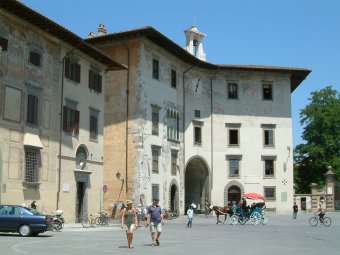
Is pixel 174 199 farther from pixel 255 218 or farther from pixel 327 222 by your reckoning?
pixel 327 222

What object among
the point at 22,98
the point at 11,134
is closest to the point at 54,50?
the point at 22,98

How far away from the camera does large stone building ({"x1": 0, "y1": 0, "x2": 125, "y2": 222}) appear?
25.7 metres

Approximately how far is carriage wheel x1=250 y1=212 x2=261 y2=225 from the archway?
14568 mm

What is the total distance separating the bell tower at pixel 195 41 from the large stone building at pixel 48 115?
1806 cm

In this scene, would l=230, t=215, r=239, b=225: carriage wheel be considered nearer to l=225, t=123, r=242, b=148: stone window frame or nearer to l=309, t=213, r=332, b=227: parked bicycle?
l=309, t=213, r=332, b=227: parked bicycle

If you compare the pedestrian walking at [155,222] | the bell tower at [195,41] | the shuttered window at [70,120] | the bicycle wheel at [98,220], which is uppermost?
the bell tower at [195,41]

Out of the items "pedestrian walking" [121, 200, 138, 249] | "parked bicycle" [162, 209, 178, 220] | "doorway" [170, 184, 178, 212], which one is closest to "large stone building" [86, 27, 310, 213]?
"doorway" [170, 184, 178, 212]

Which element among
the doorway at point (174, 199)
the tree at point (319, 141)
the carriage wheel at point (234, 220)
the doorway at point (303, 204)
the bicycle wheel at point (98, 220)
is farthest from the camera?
the tree at point (319, 141)

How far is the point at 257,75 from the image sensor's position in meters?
50.0

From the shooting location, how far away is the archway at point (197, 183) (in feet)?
157

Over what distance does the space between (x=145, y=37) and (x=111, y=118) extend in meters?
6.28

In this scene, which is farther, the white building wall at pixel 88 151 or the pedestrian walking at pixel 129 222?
the white building wall at pixel 88 151

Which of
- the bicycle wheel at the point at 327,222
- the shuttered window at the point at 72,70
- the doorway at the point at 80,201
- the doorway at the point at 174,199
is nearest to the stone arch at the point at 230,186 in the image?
the doorway at the point at 174,199

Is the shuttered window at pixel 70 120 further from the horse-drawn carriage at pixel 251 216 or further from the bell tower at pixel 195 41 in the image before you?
the bell tower at pixel 195 41
